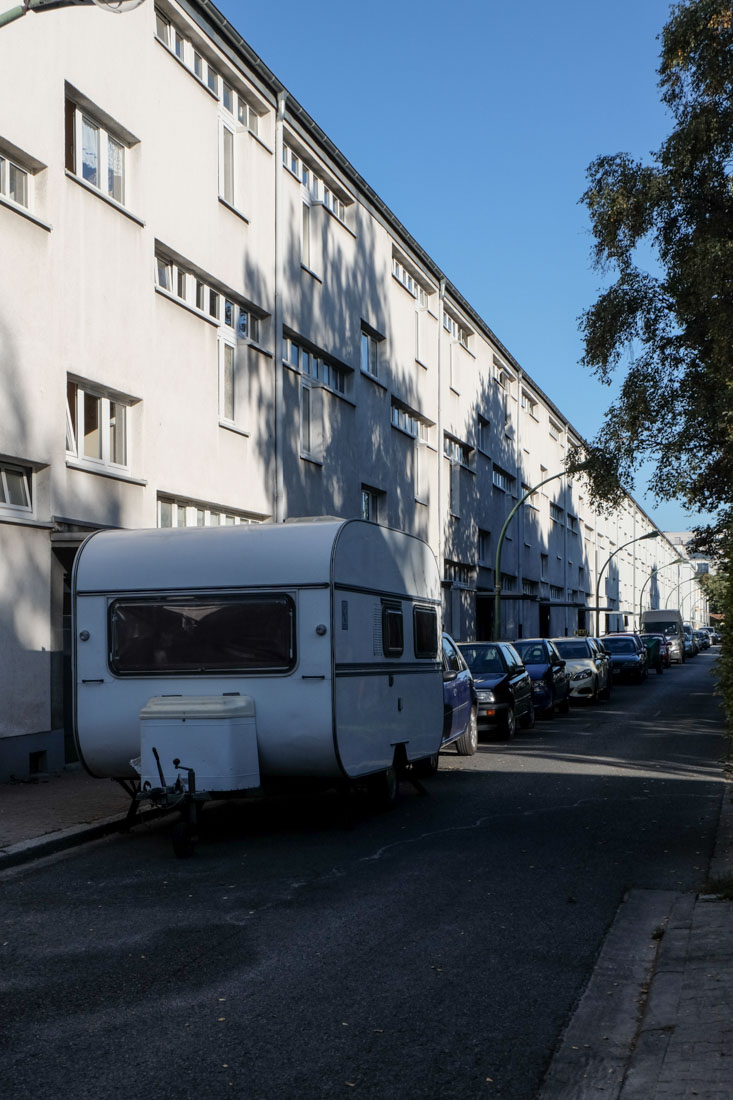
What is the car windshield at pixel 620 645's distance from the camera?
4278cm

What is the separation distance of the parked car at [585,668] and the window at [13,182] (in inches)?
703

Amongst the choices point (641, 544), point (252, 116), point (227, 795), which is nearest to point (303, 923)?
point (227, 795)

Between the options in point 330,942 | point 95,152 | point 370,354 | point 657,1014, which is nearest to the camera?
point 657,1014

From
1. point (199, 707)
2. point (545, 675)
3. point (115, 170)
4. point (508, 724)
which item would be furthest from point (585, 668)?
point (199, 707)

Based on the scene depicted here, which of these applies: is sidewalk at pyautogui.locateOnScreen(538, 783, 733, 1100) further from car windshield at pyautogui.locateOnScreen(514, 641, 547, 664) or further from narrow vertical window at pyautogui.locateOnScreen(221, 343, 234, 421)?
car windshield at pyautogui.locateOnScreen(514, 641, 547, 664)

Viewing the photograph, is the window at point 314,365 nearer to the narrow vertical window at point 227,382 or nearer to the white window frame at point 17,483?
the narrow vertical window at point 227,382

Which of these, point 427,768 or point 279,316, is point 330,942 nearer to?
point 427,768

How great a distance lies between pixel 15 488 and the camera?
14289mm

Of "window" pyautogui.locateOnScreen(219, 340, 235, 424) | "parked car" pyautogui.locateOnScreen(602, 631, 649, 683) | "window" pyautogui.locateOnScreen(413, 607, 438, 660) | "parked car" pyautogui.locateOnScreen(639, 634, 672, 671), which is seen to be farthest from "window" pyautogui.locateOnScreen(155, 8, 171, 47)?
"parked car" pyautogui.locateOnScreen(639, 634, 672, 671)

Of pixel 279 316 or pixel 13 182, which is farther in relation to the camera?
pixel 279 316

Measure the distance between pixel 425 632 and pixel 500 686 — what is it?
689 centimetres

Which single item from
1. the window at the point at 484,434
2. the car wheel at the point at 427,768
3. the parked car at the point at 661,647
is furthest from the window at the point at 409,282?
the parked car at the point at 661,647

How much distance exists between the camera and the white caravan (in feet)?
31.4

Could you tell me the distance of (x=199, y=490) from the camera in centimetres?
1889
